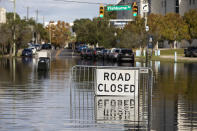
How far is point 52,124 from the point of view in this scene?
41.8 feet

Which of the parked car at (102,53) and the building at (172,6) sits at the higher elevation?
the building at (172,6)

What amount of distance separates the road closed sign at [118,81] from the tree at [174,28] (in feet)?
237

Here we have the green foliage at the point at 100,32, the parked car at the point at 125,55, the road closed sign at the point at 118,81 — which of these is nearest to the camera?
the road closed sign at the point at 118,81

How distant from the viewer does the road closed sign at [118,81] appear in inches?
689

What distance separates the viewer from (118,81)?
17625 millimetres

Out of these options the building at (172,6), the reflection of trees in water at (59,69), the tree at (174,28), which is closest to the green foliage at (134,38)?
the tree at (174,28)

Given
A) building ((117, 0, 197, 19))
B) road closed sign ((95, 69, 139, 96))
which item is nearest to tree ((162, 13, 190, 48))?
building ((117, 0, 197, 19))

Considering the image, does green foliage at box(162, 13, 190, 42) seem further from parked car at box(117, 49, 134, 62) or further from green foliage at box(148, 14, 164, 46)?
parked car at box(117, 49, 134, 62)

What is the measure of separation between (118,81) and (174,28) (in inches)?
3030

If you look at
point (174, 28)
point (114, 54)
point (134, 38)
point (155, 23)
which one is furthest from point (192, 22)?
point (114, 54)

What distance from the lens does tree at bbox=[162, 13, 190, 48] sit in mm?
91375

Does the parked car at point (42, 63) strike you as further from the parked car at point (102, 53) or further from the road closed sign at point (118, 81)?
the parked car at point (102, 53)

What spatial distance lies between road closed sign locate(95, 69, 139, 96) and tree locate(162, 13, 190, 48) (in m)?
72.2

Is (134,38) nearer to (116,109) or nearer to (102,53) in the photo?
(102,53)
